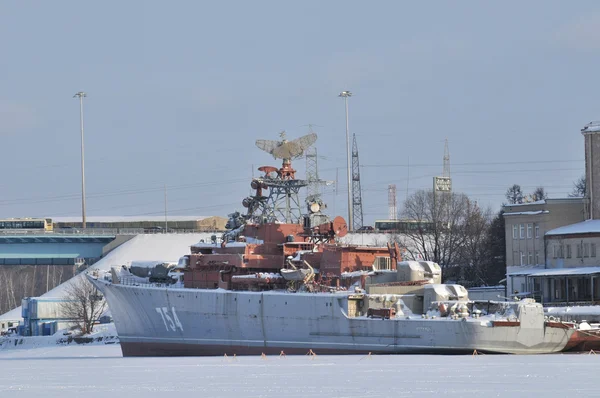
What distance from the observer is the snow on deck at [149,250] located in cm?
10919

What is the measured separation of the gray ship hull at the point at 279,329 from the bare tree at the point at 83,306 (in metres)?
22.8

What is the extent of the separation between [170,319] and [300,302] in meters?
A: 9.45

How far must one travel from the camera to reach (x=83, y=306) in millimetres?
92250

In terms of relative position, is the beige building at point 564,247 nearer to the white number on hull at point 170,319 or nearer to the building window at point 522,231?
the building window at point 522,231

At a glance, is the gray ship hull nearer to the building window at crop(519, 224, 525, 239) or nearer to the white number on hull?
the white number on hull

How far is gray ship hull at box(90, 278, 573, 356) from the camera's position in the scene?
51125 millimetres

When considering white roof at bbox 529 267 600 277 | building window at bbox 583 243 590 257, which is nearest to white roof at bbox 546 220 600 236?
building window at bbox 583 243 590 257

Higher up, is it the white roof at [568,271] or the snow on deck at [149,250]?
the snow on deck at [149,250]

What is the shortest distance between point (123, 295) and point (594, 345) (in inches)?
1065

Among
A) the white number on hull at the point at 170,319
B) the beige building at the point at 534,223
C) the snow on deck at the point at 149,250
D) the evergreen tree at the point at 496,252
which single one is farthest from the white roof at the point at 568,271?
the snow on deck at the point at 149,250

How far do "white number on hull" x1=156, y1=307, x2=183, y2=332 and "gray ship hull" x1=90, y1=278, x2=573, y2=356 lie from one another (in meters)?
0.05

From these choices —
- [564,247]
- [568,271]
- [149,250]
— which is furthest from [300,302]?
[149,250]

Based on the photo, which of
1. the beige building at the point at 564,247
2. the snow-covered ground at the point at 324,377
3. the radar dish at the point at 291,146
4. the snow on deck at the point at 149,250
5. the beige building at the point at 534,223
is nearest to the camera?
the snow-covered ground at the point at 324,377

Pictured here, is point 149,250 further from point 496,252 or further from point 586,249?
point 586,249
